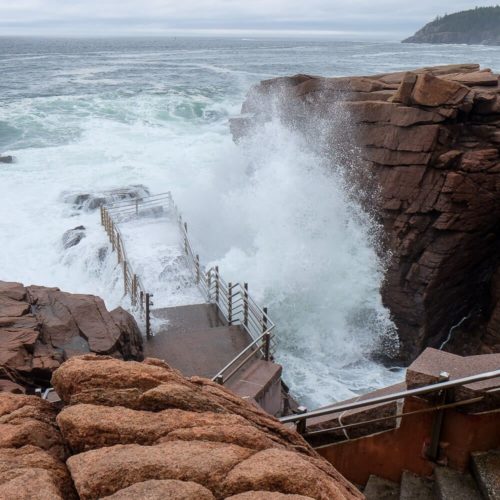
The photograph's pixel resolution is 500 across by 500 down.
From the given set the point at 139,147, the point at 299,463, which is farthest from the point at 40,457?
the point at 139,147

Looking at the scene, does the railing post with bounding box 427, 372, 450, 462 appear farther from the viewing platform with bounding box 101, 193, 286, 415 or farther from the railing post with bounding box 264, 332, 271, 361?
the railing post with bounding box 264, 332, 271, 361

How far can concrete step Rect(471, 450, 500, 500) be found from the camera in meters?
3.59

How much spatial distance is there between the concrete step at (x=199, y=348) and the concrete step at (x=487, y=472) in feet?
14.9

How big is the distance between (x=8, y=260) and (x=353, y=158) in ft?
26.9

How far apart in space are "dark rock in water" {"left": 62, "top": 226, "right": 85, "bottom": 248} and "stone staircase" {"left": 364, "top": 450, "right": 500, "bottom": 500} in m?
11.3

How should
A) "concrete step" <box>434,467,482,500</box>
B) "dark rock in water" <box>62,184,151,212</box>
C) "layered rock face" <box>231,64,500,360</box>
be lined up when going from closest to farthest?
"concrete step" <box>434,467,482,500</box>, "layered rock face" <box>231,64,500,360</box>, "dark rock in water" <box>62,184,151,212</box>

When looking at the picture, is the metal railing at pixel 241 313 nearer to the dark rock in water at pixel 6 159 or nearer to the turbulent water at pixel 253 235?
the turbulent water at pixel 253 235

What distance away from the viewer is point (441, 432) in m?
3.94

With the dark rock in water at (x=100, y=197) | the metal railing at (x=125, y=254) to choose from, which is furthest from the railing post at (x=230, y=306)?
the dark rock in water at (x=100, y=197)

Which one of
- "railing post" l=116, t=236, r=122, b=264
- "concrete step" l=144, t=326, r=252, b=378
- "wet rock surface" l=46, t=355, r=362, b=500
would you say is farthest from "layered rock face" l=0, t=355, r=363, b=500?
A: "railing post" l=116, t=236, r=122, b=264

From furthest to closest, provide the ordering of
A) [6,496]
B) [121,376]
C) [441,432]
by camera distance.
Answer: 1. [441,432]
2. [121,376]
3. [6,496]

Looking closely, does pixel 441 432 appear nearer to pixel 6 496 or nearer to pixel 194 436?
pixel 194 436

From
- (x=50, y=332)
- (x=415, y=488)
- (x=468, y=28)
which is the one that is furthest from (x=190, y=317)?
(x=468, y=28)

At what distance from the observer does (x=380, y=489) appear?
420 centimetres
